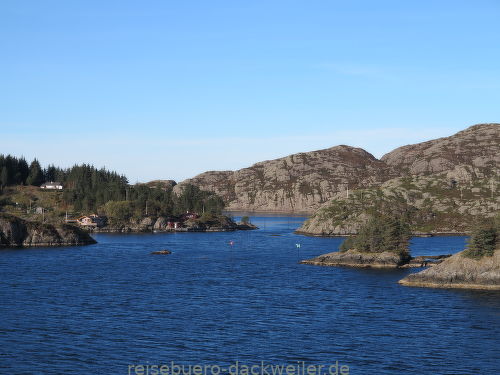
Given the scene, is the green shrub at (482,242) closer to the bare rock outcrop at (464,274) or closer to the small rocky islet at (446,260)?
the small rocky islet at (446,260)

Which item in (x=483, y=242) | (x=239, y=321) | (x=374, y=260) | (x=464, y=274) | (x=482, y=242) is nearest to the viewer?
(x=239, y=321)

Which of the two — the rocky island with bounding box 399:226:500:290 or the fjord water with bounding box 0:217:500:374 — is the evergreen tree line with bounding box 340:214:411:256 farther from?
the rocky island with bounding box 399:226:500:290

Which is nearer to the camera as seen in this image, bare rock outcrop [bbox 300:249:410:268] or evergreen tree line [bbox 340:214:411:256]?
evergreen tree line [bbox 340:214:411:256]

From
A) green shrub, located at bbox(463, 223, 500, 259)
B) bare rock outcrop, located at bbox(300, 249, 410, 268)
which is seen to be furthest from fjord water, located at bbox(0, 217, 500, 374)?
green shrub, located at bbox(463, 223, 500, 259)

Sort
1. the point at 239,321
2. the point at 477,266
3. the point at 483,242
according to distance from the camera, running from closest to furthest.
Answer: the point at 239,321, the point at 483,242, the point at 477,266

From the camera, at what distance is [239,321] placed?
75.9 m

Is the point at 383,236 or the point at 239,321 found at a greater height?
the point at 383,236

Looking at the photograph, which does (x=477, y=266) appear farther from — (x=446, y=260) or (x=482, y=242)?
(x=446, y=260)

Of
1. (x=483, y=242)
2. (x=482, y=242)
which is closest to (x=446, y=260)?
(x=482, y=242)

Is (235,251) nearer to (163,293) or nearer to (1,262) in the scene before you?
(1,262)

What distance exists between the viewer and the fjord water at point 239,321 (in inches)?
2297

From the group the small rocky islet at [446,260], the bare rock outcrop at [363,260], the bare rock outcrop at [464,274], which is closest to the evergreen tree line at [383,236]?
the small rocky islet at [446,260]

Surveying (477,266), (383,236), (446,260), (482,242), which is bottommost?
(477,266)

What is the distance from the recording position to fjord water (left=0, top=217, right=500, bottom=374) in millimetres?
58344
